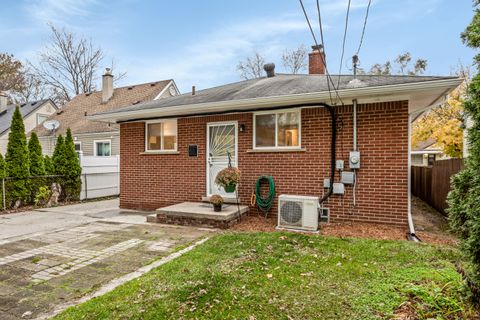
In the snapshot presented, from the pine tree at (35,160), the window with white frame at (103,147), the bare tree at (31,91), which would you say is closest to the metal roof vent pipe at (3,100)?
the bare tree at (31,91)

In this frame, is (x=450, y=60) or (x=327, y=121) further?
(x=450, y=60)

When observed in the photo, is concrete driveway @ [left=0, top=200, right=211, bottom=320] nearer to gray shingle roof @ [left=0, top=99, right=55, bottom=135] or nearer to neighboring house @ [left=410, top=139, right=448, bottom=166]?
gray shingle roof @ [left=0, top=99, right=55, bottom=135]

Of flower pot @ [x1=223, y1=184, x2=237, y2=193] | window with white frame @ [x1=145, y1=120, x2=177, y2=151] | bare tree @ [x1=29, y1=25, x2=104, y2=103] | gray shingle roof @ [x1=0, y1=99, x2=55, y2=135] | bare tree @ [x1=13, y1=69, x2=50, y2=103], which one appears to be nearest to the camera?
flower pot @ [x1=223, y1=184, x2=237, y2=193]

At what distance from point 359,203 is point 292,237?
196 centimetres

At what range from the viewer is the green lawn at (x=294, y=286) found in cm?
255

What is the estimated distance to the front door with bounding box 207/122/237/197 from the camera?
7.14m

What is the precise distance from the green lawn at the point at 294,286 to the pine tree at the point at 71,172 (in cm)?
844

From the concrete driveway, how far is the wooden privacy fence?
5.65m

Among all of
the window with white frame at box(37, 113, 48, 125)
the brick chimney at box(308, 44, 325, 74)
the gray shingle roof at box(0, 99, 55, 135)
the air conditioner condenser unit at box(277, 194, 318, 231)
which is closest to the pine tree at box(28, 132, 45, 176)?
the air conditioner condenser unit at box(277, 194, 318, 231)

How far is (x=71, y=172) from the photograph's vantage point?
10.6 m

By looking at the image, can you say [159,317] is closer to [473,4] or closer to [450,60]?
[473,4]

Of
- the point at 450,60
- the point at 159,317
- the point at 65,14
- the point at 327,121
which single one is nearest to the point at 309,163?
the point at 327,121

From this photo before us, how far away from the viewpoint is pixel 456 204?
2684 millimetres

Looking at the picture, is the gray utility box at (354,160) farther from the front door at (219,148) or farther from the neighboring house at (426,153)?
the neighboring house at (426,153)
